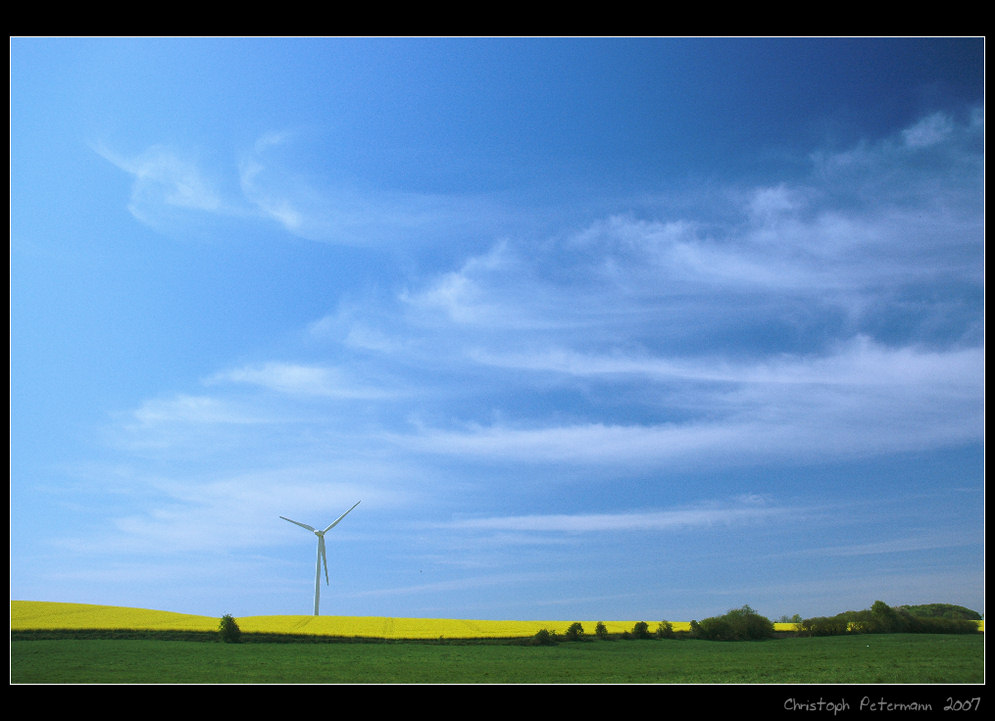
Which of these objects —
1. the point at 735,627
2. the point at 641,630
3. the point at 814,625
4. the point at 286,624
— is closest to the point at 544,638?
the point at 641,630

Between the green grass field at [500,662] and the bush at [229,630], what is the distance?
1333mm

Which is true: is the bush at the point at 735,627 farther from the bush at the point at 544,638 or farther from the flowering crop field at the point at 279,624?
the bush at the point at 544,638

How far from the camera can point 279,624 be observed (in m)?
67.7

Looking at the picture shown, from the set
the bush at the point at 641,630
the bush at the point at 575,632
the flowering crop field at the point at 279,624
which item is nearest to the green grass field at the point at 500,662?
the bush at the point at 575,632

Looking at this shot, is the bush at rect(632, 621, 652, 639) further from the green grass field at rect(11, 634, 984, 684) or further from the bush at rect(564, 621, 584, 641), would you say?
the bush at rect(564, 621, 584, 641)

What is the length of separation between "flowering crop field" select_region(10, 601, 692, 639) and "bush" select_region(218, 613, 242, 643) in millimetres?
1139

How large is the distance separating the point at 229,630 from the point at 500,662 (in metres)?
23.4

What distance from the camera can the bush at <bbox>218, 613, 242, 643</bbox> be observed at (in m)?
59.0

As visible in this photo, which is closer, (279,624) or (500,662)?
(500,662)

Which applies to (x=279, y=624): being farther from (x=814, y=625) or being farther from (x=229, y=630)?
(x=814, y=625)

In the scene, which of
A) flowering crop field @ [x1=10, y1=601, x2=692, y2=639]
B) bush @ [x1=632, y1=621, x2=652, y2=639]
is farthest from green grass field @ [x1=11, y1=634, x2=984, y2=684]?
flowering crop field @ [x1=10, y1=601, x2=692, y2=639]
